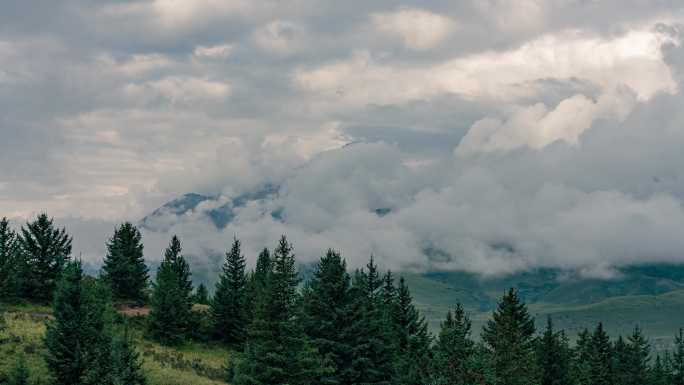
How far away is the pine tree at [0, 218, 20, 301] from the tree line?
130 millimetres

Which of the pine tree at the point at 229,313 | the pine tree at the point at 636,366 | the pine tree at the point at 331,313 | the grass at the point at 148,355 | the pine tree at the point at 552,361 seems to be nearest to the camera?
the pine tree at the point at 331,313

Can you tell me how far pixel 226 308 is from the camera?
85.1 metres

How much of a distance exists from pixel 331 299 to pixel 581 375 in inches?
1808

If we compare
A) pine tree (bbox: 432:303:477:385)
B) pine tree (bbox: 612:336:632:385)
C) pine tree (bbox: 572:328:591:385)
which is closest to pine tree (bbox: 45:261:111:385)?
pine tree (bbox: 432:303:477:385)

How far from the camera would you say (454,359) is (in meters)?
39.4

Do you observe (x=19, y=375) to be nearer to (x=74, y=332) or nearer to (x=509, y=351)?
(x=74, y=332)

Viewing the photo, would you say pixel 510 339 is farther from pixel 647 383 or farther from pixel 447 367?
pixel 647 383

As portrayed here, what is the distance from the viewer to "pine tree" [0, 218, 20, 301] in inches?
3000

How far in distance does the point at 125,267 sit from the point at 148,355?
83.4 ft

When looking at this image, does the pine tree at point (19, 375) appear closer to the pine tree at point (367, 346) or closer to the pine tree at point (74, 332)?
the pine tree at point (74, 332)

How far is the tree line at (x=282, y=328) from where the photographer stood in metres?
43.5

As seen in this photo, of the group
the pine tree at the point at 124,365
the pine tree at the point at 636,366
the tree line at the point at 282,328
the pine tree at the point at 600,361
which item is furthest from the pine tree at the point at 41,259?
the pine tree at the point at 636,366

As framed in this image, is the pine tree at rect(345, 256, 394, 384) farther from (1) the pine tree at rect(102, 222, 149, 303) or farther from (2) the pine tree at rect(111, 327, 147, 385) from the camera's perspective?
(1) the pine tree at rect(102, 222, 149, 303)

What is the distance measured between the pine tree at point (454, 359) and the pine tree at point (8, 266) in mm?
55984
